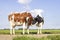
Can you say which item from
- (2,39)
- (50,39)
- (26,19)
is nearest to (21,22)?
A: (26,19)

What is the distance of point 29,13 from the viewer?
39500mm

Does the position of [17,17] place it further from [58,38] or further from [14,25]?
[58,38]

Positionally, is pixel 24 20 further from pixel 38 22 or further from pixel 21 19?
pixel 38 22

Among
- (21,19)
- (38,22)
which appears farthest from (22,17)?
(38,22)

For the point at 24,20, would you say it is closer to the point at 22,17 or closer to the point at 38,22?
the point at 22,17

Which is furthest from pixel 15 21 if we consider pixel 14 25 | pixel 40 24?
pixel 40 24

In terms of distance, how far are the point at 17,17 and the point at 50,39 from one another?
13.8 meters

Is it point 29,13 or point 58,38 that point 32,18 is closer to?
point 29,13

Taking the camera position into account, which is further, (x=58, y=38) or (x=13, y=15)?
(x=13, y=15)

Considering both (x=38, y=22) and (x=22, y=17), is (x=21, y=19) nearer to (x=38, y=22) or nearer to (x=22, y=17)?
(x=22, y=17)

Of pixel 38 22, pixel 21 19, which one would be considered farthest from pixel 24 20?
pixel 38 22

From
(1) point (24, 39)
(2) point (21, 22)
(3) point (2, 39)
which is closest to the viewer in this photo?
(1) point (24, 39)

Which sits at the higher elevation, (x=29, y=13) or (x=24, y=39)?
(x=29, y=13)

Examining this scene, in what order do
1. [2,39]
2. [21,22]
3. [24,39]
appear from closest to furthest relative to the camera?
[24,39] < [2,39] < [21,22]
